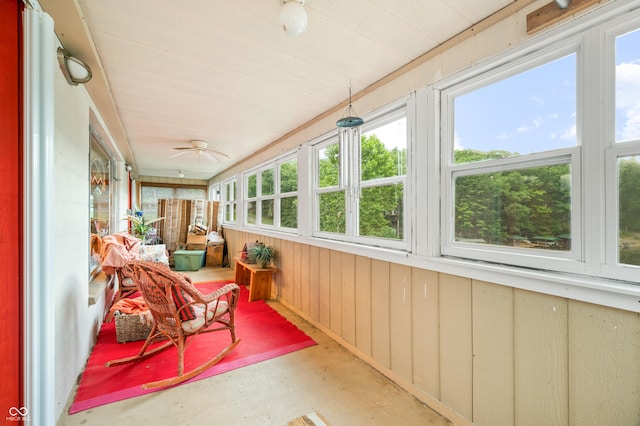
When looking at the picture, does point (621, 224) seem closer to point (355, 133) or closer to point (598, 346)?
point (598, 346)

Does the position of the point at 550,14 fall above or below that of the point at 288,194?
above

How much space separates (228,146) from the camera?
4.46 m

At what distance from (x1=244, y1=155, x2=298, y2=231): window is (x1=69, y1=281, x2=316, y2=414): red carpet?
4.47 feet

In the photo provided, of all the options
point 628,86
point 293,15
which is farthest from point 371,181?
point 628,86

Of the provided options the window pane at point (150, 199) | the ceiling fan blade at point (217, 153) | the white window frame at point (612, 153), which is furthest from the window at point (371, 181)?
the window pane at point (150, 199)

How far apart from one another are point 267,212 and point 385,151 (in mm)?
2805

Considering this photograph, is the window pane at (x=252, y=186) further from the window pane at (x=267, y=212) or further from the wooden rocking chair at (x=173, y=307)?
the wooden rocking chair at (x=173, y=307)

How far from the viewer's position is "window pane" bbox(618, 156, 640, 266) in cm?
112

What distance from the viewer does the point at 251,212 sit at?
5.36m

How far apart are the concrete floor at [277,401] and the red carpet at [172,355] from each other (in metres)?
0.09

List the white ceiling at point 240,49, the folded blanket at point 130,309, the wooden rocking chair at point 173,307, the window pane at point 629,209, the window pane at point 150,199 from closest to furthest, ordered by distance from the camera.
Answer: the window pane at point 629,209 < the white ceiling at point 240,49 < the wooden rocking chair at point 173,307 < the folded blanket at point 130,309 < the window pane at point 150,199

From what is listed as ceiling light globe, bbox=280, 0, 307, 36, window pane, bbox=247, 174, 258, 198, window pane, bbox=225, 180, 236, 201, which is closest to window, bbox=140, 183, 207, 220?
window pane, bbox=225, 180, 236, 201

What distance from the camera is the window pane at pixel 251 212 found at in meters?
5.21

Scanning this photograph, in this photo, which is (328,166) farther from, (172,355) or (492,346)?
(172,355)
